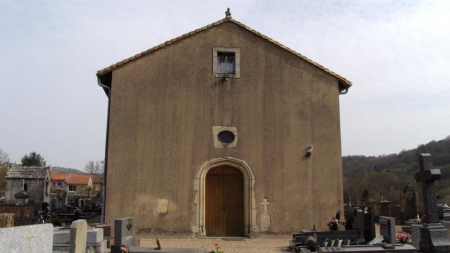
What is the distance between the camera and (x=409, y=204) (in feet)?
69.2

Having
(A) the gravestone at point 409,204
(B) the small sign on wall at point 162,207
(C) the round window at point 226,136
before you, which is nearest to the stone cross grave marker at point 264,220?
(C) the round window at point 226,136

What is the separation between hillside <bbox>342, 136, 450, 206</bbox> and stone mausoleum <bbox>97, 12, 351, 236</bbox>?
689 inches

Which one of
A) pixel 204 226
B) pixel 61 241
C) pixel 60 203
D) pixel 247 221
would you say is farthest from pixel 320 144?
pixel 60 203

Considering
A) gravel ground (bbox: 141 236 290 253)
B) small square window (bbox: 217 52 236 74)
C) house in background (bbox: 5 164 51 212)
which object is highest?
small square window (bbox: 217 52 236 74)

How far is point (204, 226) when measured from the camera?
45.7 feet

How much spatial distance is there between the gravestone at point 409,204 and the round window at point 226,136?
1155cm

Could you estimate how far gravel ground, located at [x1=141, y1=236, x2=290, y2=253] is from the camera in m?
11.8

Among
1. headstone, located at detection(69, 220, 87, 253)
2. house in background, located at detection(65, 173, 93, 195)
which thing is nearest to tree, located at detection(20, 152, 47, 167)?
house in background, located at detection(65, 173, 93, 195)

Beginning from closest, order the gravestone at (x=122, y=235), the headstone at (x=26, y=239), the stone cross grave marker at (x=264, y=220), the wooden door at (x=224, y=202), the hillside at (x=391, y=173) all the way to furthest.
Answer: the headstone at (x=26, y=239) < the gravestone at (x=122, y=235) < the stone cross grave marker at (x=264, y=220) < the wooden door at (x=224, y=202) < the hillside at (x=391, y=173)

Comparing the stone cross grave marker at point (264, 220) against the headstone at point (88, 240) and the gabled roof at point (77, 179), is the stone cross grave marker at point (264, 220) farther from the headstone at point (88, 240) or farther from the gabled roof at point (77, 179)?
the gabled roof at point (77, 179)

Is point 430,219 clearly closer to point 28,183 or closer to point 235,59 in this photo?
point 235,59

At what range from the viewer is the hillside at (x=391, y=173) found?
38594 mm

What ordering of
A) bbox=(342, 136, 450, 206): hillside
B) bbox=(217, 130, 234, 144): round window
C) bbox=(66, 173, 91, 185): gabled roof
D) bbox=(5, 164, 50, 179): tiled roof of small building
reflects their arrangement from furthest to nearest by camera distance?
bbox=(66, 173, 91, 185): gabled roof → bbox=(342, 136, 450, 206): hillside → bbox=(5, 164, 50, 179): tiled roof of small building → bbox=(217, 130, 234, 144): round window

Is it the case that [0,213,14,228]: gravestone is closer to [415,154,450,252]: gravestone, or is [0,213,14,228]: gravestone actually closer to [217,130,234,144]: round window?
[415,154,450,252]: gravestone
